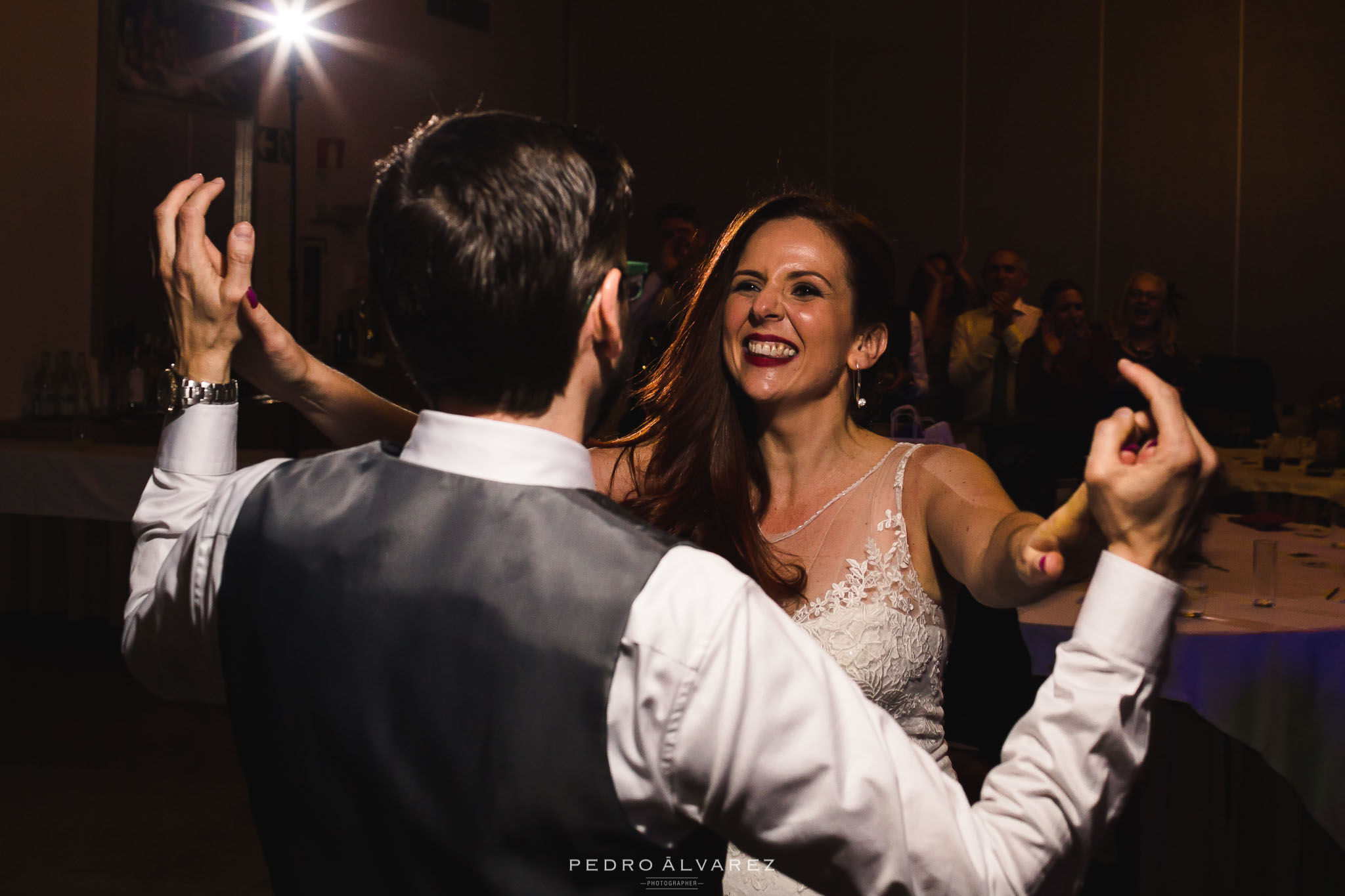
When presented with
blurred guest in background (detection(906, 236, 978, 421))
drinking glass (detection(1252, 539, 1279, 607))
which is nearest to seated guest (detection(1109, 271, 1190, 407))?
blurred guest in background (detection(906, 236, 978, 421))

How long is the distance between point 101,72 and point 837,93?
534 centimetres

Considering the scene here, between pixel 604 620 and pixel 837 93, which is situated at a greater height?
pixel 837 93

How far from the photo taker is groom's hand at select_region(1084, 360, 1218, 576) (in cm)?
80

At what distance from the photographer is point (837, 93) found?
9008 mm

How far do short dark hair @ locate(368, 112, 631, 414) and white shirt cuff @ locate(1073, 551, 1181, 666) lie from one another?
43cm

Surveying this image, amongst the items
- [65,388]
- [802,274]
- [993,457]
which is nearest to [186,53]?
[65,388]

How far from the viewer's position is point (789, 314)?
6.13ft

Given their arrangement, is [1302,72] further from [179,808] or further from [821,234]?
[179,808]

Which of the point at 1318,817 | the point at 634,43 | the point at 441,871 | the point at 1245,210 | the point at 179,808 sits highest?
the point at 634,43

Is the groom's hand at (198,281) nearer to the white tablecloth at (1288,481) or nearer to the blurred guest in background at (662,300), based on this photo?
the blurred guest in background at (662,300)

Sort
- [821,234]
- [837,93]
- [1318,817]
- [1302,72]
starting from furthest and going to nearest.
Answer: [837,93], [1302,72], [1318,817], [821,234]

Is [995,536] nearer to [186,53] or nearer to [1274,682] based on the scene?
[1274,682]

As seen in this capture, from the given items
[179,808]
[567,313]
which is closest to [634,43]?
[179,808]

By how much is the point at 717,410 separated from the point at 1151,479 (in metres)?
1.23
